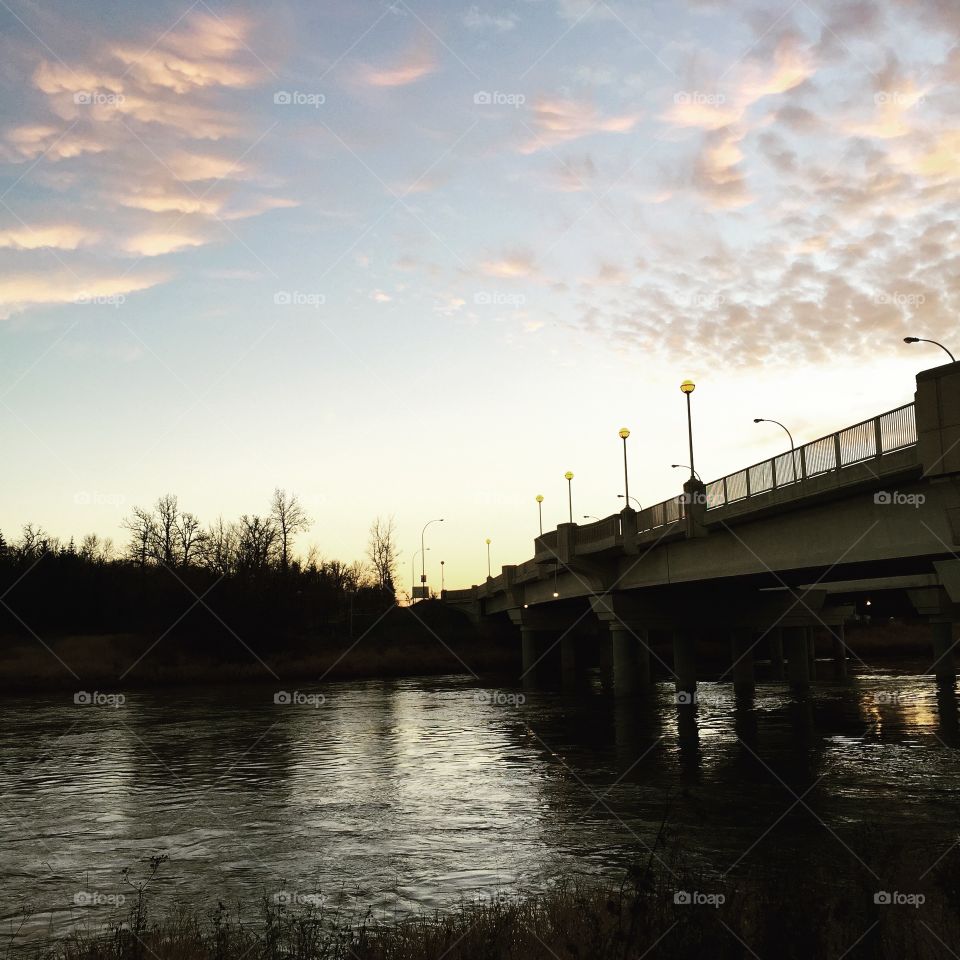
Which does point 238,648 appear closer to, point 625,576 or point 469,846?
A: point 625,576

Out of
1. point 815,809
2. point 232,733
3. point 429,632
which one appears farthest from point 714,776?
point 429,632

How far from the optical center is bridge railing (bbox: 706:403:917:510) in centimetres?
2778

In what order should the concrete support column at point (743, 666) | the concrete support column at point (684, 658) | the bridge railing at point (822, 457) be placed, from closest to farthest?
the bridge railing at point (822, 457), the concrete support column at point (684, 658), the concrete support column at point (743, 666)

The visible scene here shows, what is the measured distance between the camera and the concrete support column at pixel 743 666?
65125mm

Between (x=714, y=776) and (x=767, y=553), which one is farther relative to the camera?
(x=767, y=553)

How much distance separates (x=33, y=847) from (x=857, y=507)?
83.7ft

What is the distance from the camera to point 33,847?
20562 millimetres

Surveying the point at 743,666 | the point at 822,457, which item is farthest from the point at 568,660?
the point at 822,457

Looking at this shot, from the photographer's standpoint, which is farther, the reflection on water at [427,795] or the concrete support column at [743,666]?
the concrete support column at [743,666]

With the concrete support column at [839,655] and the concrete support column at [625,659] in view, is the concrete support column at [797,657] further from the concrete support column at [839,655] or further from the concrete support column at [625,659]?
the concrete support column at [839,655]

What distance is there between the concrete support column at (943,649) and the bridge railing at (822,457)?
35957 millimetres

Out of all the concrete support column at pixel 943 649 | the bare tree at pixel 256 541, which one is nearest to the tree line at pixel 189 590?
the bare tree at pixel 256 541

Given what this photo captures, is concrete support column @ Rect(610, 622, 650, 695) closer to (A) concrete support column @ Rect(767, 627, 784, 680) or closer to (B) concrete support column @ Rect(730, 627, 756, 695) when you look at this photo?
(B) concrete support column @ Rect(730, 627, 756, 695)

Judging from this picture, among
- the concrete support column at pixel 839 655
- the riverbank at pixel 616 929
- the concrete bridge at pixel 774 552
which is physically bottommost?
the concrete support column at pixel 839 655
